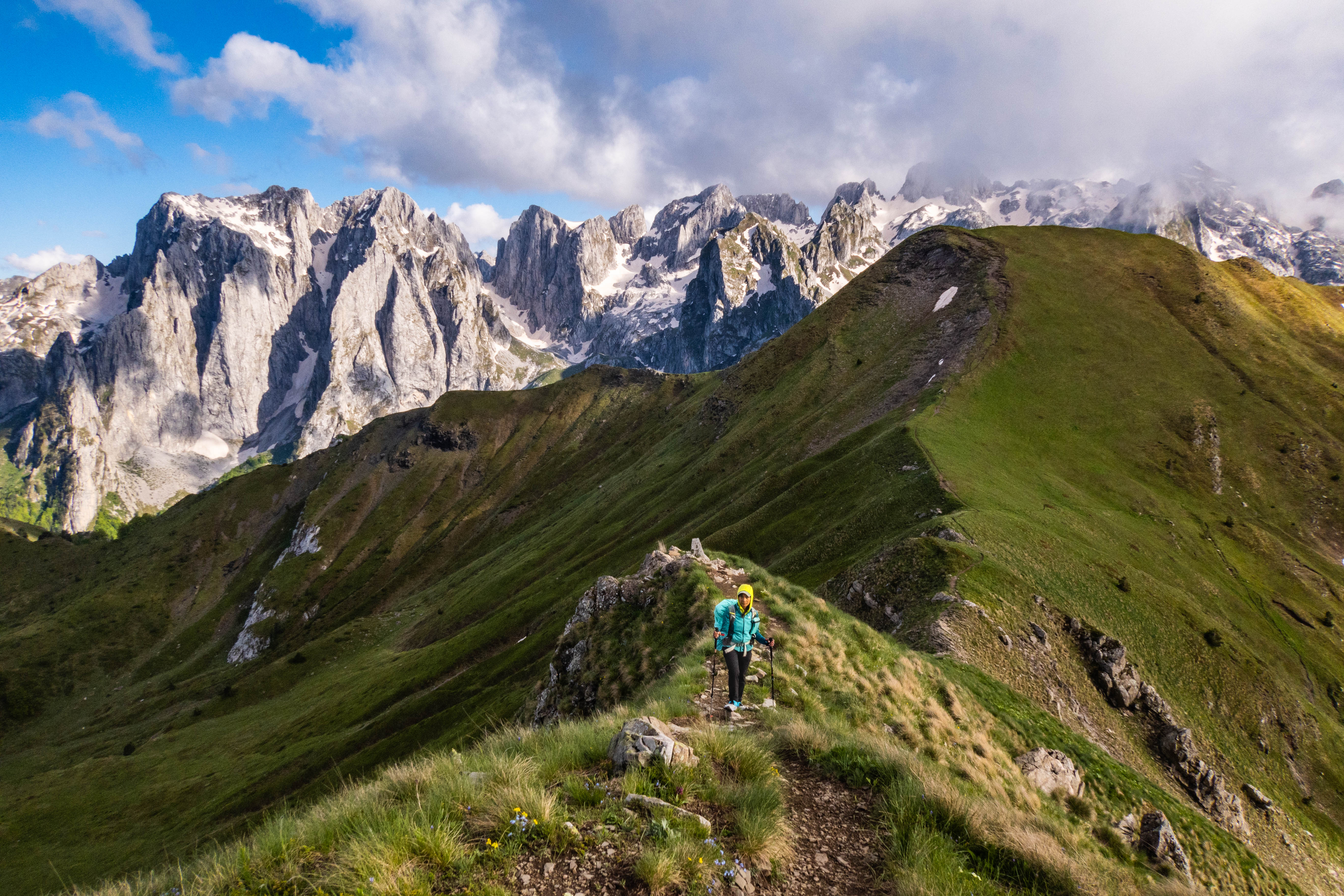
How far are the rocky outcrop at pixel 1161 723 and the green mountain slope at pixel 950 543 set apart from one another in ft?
3.92

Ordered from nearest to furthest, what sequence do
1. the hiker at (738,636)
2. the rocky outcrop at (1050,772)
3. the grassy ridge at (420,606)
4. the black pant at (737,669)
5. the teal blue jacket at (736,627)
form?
the black pant at (737,669) → the hiker at (738,636) → the teal blue jacket at (736,627) → the rocky outcrop at (1050,772) → the grassy ridge at (420,606)

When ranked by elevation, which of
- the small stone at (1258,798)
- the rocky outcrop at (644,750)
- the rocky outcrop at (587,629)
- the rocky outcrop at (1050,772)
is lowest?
the small stone at (1258,798)

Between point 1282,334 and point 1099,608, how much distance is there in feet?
289

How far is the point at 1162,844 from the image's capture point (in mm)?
16359

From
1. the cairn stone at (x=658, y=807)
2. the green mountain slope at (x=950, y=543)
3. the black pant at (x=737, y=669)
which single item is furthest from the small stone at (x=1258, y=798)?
the cairn stone at (x=658, y=807)

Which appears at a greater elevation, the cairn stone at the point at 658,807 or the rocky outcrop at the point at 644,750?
the rocky outcrop at the point at 644,750

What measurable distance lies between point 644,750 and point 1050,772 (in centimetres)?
1615

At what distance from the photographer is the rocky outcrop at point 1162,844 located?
16.1 meters

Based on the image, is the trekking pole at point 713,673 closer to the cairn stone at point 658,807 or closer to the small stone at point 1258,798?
the cairn stone at point 658,807

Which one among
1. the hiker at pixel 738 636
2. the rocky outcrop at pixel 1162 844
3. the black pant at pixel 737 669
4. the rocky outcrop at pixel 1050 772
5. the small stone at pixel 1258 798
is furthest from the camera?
the small stone at pixel 1258 798

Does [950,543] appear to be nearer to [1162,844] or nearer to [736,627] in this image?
[1162,844]

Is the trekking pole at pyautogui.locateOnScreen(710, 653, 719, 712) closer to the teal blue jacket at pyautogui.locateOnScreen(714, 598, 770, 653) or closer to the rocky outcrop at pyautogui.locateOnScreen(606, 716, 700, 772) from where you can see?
the teal blue jacket at pyautogui.locateOnScreen(714, 598, 770, 653)

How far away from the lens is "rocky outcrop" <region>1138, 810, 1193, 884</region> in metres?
16.1

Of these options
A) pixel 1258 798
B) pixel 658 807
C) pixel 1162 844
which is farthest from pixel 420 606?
pixel 658 807
